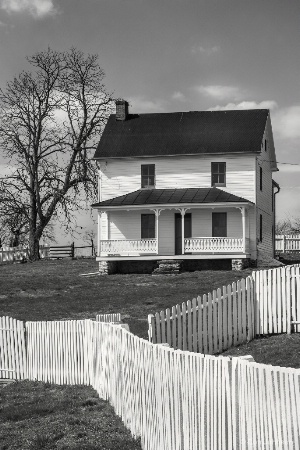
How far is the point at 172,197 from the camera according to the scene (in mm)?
38031

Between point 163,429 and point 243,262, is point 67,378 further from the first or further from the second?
point 243,262

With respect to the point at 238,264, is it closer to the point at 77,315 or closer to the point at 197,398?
the point at 77,315

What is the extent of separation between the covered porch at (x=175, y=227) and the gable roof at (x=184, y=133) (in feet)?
8.18

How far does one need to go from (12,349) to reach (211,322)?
18.0 feet

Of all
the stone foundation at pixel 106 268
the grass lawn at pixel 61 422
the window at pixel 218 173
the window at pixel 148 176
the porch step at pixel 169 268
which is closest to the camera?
the grass lawn at pixel 61 422

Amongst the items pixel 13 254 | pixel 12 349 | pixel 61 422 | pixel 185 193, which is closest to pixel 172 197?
pixel 185 193

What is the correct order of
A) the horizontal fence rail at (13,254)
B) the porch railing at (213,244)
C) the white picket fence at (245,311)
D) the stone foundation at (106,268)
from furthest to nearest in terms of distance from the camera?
1. the horizontal fence rail at (13,254)
2. the stone foundation at (106,268)
3. the porch railing at (213,244)
4. the white picket fence at (245,311)

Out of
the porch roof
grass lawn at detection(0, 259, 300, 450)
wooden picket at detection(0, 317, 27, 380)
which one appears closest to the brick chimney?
the porch roof

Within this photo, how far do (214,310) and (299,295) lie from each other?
2125 millimetres

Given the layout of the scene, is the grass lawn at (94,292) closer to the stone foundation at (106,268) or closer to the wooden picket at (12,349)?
the stone foundation at (106,268)

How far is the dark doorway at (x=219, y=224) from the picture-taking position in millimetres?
38156

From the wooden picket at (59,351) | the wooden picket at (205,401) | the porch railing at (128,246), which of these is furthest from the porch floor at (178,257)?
the wooden picket at (205,401)

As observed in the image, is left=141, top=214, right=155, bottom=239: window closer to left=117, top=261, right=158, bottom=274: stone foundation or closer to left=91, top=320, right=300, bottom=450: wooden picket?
left=117, top=261, right=158, bottom=274: stone foundation

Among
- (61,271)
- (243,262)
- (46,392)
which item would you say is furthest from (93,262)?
(46,392)
